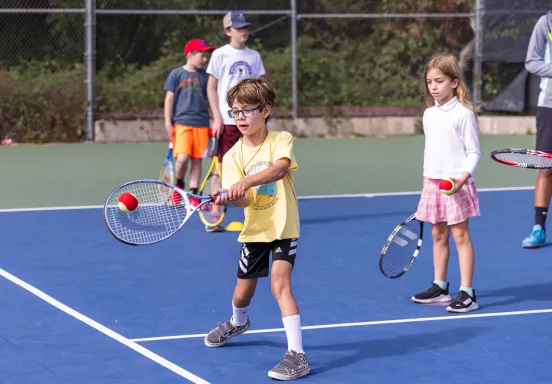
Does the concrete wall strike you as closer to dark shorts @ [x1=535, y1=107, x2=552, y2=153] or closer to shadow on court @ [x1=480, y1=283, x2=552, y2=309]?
dark shorts @ [x1=535, y1=107, x2=552, y2=153]

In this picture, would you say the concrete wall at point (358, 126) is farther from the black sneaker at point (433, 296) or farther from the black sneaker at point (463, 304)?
the black sneaker at point (463, 304)

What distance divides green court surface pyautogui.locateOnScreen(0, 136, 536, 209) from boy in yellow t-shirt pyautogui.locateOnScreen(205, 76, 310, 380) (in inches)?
225

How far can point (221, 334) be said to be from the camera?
595 centimetres

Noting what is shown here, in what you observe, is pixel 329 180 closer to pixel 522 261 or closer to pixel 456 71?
pixel 522 261

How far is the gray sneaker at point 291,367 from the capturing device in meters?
5.34

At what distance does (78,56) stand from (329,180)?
252 inches

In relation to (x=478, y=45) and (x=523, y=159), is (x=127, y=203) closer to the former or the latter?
(x=523, y=159)

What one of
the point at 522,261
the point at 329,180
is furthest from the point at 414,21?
the point at 522,261

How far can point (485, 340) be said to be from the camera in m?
6.09

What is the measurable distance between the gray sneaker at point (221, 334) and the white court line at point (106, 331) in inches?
12.4

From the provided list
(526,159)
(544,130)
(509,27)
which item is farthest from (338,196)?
(509,27)

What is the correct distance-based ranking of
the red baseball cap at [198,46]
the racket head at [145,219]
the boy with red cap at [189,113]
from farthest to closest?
the boy with red cap at [189,113], the red baseball cap at [198,46], the racket head at [145,219]

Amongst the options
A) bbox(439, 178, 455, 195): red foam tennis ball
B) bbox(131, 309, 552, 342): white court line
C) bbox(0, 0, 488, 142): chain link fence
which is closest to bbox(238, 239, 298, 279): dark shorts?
bbox(131, 309, 552, 342): white court line

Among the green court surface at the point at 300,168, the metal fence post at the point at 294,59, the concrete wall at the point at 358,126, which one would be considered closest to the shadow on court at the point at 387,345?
the green court surface at the point at 300,168
